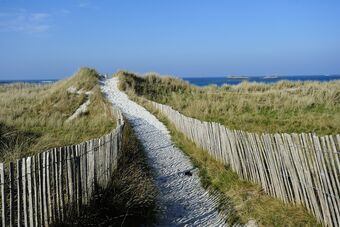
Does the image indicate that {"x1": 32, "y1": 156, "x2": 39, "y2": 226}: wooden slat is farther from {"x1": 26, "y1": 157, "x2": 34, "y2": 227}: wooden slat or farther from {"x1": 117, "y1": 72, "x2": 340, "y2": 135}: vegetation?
{"x1": 117, "y1": 72, "x2": 340, "y2": 135}: vegetation

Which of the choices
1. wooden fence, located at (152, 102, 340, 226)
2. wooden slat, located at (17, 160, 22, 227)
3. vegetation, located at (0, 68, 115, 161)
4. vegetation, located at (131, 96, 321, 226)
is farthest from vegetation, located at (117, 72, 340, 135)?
wooden slat, located at (17, 160, 22, 227)

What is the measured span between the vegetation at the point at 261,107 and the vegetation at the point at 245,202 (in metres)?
5.73

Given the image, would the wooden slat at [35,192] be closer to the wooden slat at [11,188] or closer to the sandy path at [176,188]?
the wooden slat at [11,188]

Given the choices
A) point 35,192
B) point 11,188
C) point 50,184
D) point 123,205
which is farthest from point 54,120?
point 11,188

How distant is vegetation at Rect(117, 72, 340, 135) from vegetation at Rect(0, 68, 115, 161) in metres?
3.91

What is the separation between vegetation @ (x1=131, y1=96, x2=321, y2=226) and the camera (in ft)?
17.9

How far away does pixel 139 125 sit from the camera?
16266 mm

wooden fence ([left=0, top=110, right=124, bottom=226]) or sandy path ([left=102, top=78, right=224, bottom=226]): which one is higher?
wooden fence ([left=0, top=110, right=124, bottom=226])

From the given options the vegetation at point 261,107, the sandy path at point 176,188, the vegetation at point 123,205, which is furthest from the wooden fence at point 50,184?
the vegetation at point 261,107

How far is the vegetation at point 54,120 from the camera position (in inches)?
454

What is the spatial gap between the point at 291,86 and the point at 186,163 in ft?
87.0

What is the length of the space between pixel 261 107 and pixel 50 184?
17.9m

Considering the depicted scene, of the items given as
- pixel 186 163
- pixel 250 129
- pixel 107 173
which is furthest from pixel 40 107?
pixel 107 173

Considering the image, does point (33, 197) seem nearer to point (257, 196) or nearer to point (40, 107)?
point (257, 196)
